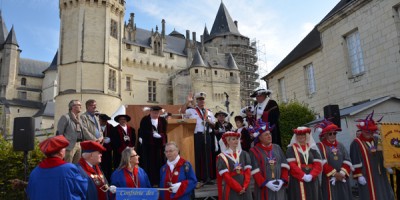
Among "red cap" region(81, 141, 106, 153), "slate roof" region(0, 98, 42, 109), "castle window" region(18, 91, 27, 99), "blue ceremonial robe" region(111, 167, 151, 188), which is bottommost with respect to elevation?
"blue ceremonial robe" region(111, 167, 151, 188)

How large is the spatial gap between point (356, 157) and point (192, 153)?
3396 mm

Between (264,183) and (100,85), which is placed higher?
(100,85)

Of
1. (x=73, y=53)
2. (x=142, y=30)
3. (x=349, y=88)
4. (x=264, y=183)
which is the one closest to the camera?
(x=264, y=183)

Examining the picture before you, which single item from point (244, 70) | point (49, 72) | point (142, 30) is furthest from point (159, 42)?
point (49, 72)

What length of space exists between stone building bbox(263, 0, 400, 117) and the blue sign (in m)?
11.7

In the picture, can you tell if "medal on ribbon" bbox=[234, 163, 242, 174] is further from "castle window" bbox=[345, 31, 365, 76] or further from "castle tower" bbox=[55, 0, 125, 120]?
"castle tower" bbox=[55, 0, 125, 120]

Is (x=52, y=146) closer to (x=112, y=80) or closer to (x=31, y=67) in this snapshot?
(x=112, y=80)

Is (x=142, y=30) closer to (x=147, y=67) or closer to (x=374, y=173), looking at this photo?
(x=147, y=67)

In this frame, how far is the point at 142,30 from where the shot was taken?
1951 inches

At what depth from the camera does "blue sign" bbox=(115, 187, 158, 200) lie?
172 inches

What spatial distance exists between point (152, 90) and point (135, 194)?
136 ft

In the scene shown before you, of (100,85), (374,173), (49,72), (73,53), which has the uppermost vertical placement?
(49,72)

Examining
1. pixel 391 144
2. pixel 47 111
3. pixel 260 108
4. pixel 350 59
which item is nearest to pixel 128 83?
pixel 47 111

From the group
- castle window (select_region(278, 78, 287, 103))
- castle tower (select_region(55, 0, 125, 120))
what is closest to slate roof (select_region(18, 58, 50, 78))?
castle tower (select_region(55, 0, 125, 120))
